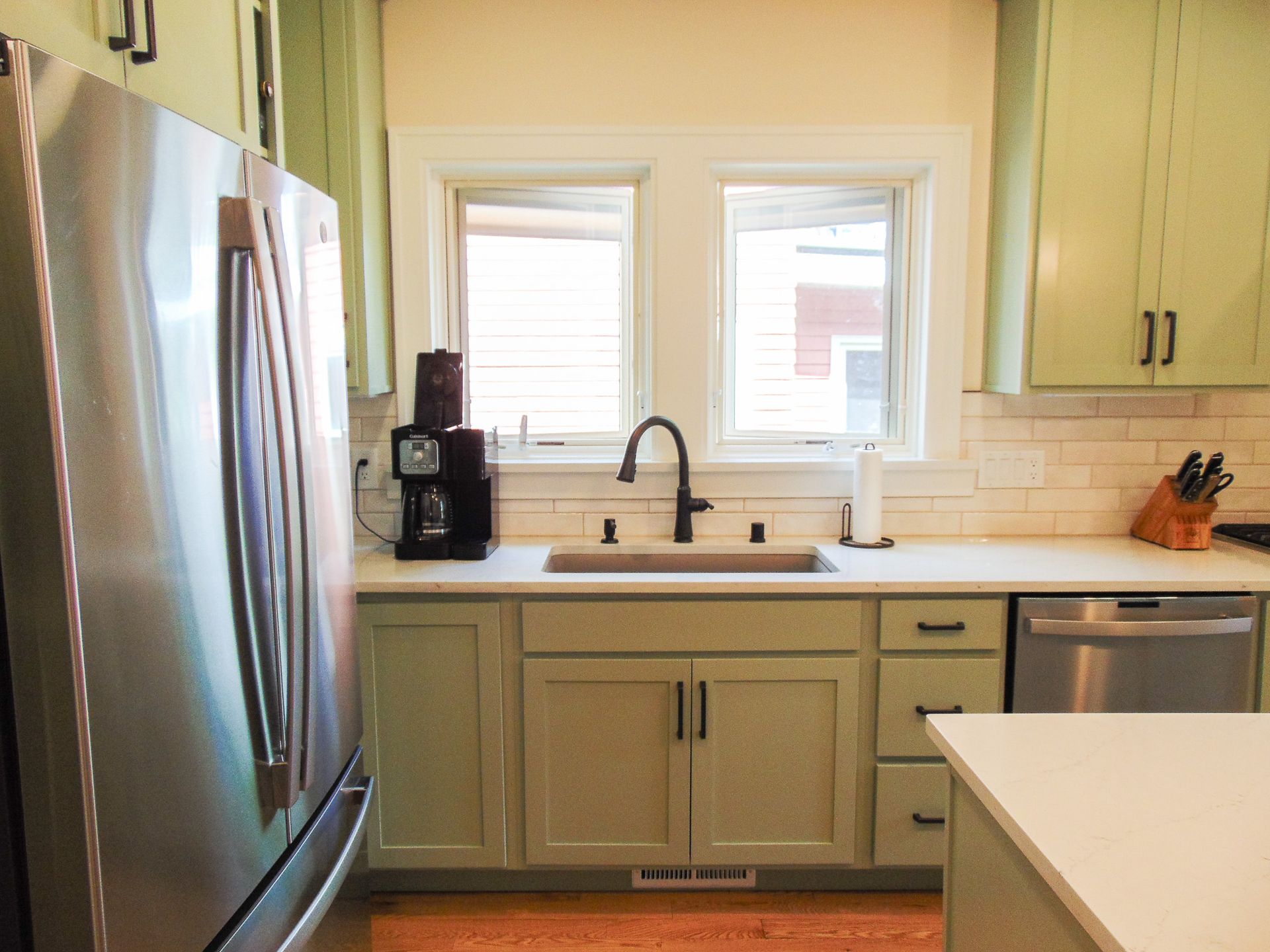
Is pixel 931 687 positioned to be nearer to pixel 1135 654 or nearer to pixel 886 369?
pixel 1135 654

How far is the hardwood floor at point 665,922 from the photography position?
206 centimetres

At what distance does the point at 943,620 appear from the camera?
209cm

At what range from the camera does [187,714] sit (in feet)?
3.54

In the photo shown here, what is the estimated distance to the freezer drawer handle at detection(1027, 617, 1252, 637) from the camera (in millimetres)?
2027

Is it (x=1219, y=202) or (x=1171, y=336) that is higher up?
(x=1219, y=202)

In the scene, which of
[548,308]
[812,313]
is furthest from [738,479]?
[548,308]

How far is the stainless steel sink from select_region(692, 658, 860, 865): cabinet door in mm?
429

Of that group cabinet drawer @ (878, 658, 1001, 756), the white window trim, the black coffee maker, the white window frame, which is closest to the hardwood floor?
cabinet drawer @ (878, 658, 1001, 756)

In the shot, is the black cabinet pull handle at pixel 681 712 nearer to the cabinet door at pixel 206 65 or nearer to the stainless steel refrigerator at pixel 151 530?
the stainless steel refrigerator at pixel 151 530

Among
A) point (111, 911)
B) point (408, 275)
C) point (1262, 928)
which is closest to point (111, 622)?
point (111, 911)

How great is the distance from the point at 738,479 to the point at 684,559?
310 millimetres

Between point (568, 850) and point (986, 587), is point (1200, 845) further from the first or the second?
point (568, 850)

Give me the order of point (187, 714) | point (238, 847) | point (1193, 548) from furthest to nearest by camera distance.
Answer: point (1193, 548) < point (238, 847) < point (187, 714)

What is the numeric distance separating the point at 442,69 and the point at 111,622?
2.04 m
